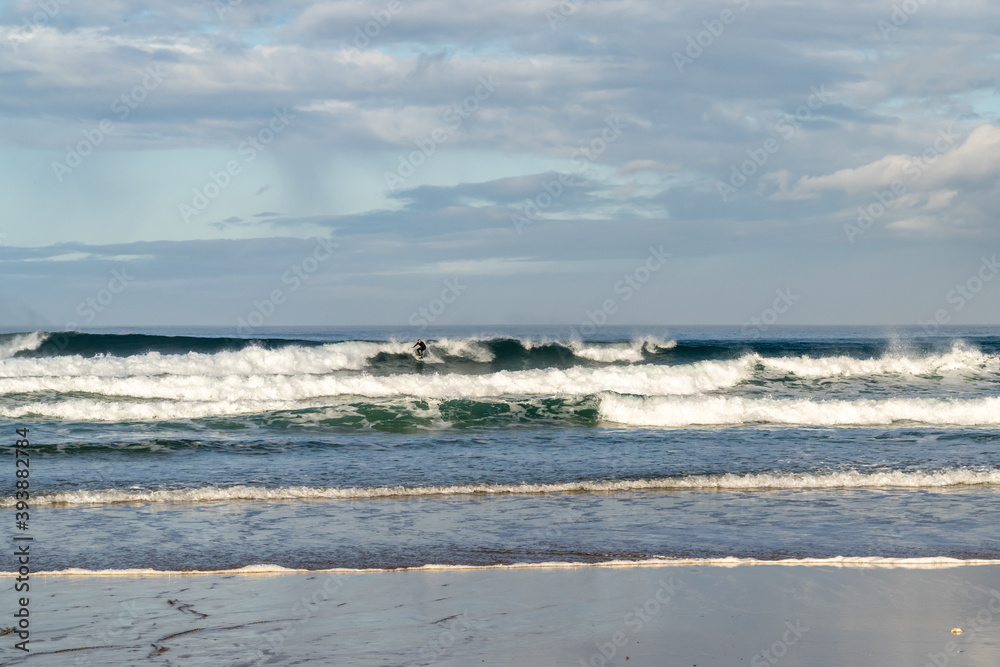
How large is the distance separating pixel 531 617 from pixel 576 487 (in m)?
5.47

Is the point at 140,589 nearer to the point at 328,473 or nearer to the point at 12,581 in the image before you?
the point at 12,581

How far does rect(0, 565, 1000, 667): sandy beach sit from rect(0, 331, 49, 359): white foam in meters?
38.9

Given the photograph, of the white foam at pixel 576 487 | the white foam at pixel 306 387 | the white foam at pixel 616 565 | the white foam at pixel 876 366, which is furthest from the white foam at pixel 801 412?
the white foam at pixel 876 366

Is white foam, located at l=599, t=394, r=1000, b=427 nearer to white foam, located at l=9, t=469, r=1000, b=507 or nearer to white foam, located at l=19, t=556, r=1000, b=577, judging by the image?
white foam, located at l=9, t=469, r=1000, b=507

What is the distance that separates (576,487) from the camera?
1147cm

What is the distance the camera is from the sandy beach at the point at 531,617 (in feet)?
17.3

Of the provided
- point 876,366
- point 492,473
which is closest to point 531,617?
point 492,473

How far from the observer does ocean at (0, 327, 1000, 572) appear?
27.5 feet

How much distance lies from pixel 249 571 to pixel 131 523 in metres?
2.86

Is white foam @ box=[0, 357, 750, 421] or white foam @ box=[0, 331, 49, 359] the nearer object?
white foam @ box=[0, 357, 750, 421]

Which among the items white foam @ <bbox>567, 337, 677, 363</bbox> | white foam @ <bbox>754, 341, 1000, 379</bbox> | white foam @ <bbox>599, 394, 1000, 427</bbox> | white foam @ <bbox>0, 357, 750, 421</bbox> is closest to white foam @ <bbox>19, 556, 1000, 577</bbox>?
white foam @ <bbox>599, 394, 1000, 427</bbox>

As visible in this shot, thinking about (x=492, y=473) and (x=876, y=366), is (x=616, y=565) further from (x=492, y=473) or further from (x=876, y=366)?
(x=876, y=366)

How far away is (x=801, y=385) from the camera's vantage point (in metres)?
27.6

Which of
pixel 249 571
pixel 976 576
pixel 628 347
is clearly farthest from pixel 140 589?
pixel 628 347
